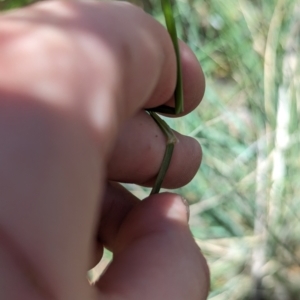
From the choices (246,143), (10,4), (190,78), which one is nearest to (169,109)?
(190,78)

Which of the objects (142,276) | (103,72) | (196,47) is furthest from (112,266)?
(196,47)

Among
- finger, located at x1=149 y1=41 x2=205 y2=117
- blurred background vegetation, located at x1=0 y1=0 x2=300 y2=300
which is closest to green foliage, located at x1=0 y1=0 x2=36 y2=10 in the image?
blurred background vegetation, located at x1=0 y1=0 x2=300 y2=300

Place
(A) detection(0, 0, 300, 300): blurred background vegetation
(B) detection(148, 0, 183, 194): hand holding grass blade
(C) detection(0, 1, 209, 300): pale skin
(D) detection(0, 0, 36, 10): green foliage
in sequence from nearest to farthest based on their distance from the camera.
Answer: (C) detection(0, 1, 209, 300): pale skin, (B) detection(148, 0, 183, 194): hand holding grass blade, (D) detection(0, 0, 36, 10): green foliage, (A) detection(0, 0, 300, 300): blurred background vegetation

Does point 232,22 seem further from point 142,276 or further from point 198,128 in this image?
point 142,276

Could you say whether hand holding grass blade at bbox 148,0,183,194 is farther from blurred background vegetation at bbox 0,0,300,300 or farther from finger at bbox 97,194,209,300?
blurred background vegetation at bbox 0,0,300,300

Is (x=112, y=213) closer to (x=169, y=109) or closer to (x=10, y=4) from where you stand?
(x=169, y=109)

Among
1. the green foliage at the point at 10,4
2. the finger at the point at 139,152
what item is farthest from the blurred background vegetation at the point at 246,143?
the finger at the point at 139,152
